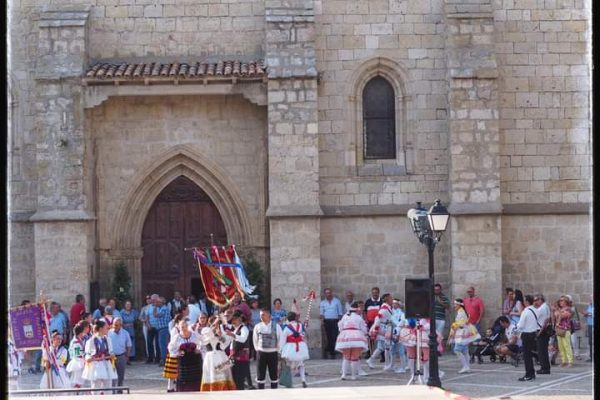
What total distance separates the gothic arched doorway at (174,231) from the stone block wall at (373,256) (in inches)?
96.8

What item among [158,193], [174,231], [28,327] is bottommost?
[28,327]

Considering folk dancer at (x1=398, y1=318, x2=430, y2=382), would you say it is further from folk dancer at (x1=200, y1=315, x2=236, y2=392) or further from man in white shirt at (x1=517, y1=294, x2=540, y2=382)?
folk dancer at (x1=200, y1=315, x2=236, y2=392)

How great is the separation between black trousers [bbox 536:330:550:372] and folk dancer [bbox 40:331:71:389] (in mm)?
8334

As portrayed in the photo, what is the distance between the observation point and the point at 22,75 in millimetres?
25156

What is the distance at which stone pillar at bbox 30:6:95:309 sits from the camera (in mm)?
24031

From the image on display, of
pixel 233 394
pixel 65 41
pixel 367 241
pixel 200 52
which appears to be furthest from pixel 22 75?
pixel 233 394

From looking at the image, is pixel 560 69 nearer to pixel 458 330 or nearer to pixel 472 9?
pixel 472 9

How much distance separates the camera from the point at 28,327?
17406mm

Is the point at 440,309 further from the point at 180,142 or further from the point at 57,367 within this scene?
the point at 57,367

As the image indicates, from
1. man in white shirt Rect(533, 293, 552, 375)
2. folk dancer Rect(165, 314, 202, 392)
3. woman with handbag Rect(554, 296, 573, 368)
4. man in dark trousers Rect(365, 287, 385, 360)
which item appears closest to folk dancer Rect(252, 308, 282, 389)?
folk dancer Rect(165, 314, 202, 392)

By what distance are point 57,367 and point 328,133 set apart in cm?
951

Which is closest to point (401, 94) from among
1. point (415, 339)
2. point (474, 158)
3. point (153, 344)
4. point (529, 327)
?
point (474, 158)

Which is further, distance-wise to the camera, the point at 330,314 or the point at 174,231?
the point at 174,231

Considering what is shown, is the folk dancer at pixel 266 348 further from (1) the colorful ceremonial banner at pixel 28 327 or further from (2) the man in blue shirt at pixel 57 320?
(2) the man in blue shirt at pixel 57 320
